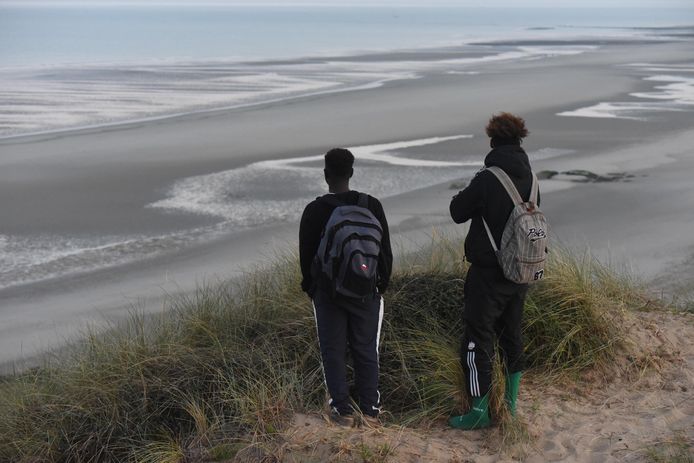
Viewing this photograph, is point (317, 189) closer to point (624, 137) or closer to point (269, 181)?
point (269, 181)

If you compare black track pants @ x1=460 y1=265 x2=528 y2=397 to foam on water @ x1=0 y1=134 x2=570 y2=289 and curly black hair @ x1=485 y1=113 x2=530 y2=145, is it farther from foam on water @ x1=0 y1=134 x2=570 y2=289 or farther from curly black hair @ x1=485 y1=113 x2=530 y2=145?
foam on water @ x1=0 y1=134 x2=570 y2=289

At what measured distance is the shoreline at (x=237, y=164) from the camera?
9.68 meters

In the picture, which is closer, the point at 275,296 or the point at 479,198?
the point at 479,198

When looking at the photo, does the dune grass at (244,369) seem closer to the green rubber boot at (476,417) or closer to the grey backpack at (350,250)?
the green rubber boot at (476,417)

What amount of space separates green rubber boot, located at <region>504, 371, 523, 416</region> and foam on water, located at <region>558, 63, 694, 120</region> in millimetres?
18104

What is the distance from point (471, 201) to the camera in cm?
515

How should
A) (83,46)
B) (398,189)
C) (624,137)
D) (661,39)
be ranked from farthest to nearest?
(661,39)
(83,46)
(624,137)
(398,189)

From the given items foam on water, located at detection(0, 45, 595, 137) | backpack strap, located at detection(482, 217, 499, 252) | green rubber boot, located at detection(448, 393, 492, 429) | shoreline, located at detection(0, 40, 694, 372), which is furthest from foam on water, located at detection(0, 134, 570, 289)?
foam on water, located at detection(0, 45, 595, 137)

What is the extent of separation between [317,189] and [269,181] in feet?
3.65

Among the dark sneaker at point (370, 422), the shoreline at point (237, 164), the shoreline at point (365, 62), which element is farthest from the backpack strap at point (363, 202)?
the shoreline at point (365, 62)

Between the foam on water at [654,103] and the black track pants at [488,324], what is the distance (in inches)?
712

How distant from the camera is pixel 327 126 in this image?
69.9 feet

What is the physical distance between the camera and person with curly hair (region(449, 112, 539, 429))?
514 cm

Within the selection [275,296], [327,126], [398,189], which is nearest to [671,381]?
[275,296]
